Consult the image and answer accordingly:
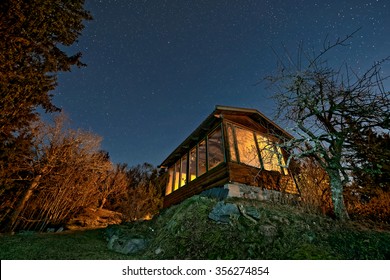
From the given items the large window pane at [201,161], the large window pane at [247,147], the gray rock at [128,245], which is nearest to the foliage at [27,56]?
the gray rock at [128,245]

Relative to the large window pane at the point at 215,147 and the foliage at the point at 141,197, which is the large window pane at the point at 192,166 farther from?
the foliage at the point at 141,197

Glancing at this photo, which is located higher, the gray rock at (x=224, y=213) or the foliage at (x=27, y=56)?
the foliage at (x=27, y=56)

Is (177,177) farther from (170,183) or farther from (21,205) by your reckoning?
(21,205)

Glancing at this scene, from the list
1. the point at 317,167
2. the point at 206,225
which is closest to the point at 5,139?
the point at 206,225

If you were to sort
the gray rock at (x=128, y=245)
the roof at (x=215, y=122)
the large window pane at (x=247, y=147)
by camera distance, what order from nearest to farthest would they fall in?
the gray rock at (x=128, y=245)
the large window pane at (x=247, y=147)
the roof at (x=215, y=122)

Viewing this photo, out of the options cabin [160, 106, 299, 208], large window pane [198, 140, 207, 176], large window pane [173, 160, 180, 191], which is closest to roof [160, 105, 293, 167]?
cabin [160, 106, 299, 208]

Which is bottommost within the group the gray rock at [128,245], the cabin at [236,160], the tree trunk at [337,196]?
the gray rock at [128,245]

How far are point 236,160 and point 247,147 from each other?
61.9 inches

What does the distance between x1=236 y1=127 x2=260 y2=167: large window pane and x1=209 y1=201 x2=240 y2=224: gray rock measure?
382 centimetres

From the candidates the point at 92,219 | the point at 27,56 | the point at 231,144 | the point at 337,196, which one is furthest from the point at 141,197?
the point at 337,196

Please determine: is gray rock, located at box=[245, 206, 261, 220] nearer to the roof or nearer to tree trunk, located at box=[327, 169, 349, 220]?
tree trunk, located at box=[327, 169, 349, 220]

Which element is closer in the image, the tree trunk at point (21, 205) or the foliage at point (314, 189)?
the foliage at point (314, 189)

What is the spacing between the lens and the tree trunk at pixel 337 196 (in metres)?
6.80
